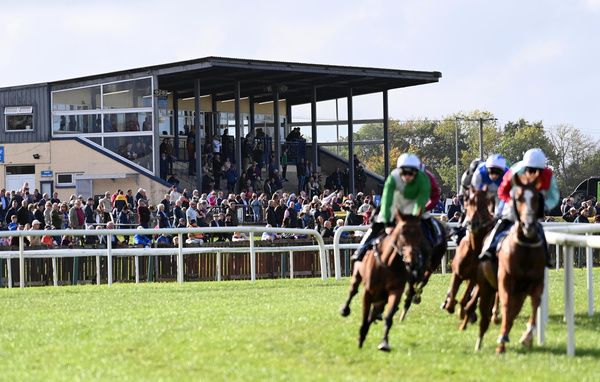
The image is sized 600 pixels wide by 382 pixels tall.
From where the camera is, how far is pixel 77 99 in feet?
134

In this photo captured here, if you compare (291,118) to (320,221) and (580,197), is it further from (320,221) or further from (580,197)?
(320,221)

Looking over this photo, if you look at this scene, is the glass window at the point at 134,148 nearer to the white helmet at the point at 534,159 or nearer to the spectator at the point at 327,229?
the spectator at the point at 327,229

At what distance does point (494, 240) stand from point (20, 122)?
32.0 m

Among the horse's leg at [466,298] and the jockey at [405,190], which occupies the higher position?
the jockey at [405,190]

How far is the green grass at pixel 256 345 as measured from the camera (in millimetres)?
9422

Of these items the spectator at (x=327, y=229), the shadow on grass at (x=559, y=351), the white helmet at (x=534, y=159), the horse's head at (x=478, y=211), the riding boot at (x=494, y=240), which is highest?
the white helmet at (x=534, y=159)

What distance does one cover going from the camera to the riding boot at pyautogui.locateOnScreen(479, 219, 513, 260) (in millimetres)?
10930

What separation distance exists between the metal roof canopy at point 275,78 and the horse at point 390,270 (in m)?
27.5

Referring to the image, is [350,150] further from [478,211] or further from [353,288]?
[353,288]

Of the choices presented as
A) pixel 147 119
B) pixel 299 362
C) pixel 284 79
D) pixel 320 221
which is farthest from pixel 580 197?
pixel 299 362

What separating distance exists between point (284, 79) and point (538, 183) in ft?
113

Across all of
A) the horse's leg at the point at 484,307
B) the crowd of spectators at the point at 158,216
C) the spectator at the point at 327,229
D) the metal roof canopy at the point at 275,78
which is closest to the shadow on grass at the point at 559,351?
the horse's leg at the point at 484,307

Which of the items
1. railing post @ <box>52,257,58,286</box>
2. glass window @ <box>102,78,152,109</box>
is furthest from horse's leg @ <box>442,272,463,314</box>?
glass window @ <box>102,78,152,109</box>

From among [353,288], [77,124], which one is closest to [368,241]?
[353,288]
